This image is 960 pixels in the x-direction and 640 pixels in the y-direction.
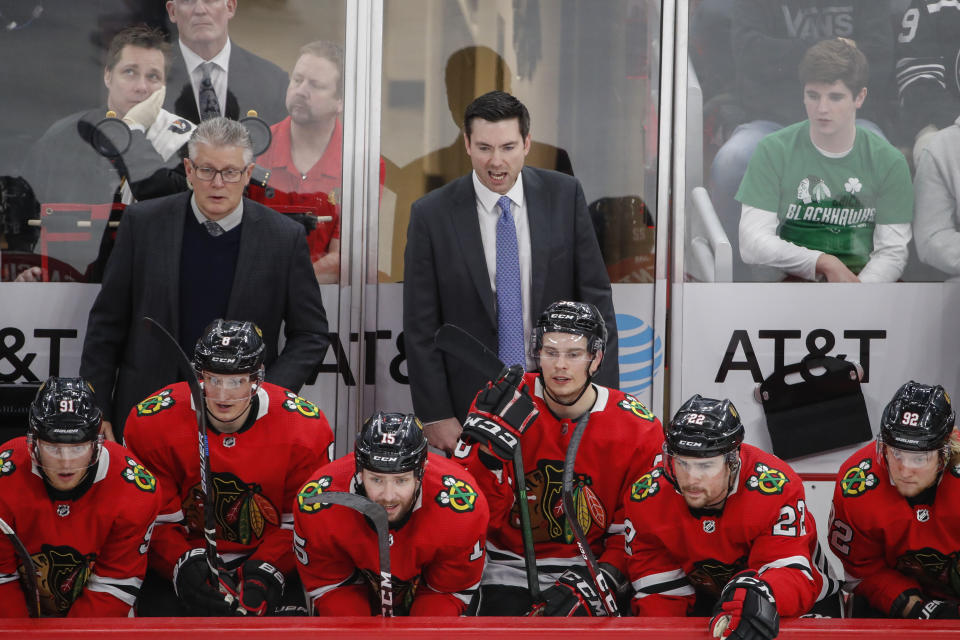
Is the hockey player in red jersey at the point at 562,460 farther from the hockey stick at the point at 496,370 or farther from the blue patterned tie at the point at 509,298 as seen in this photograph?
the blue patterned tie at the point at 509,298

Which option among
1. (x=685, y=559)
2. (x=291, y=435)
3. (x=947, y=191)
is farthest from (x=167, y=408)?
(x=947, y=191)

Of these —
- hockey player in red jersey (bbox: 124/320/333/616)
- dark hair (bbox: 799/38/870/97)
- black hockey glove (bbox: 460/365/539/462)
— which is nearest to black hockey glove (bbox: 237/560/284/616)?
hockey player in red jersey (bbox: 124/320/333/616)

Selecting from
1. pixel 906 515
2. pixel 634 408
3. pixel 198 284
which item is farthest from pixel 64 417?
pixel 906 515

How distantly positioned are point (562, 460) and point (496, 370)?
1.07ft

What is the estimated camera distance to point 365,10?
4.02 m

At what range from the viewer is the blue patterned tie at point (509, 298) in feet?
12.2

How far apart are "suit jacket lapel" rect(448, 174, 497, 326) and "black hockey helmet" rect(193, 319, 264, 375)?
Answer: 33.7 inches

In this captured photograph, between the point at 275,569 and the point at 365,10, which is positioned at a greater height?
the point at 365,10

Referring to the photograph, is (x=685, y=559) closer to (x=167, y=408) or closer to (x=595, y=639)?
(x=595, y=639)

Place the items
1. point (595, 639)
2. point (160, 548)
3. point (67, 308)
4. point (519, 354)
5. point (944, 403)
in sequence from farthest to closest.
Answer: point (67, 308) < point (519, 354) < point (160, 548) < point (944, 403) < point (595, 639)

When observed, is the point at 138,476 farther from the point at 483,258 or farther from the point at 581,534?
the point at 483,258

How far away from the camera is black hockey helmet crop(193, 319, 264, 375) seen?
303cm

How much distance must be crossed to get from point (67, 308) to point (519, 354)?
1646mm

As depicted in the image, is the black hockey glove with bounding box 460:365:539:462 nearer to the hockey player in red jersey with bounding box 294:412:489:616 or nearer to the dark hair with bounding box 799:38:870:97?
the hockey player in red jersey with bounding box 294:412:489:616
